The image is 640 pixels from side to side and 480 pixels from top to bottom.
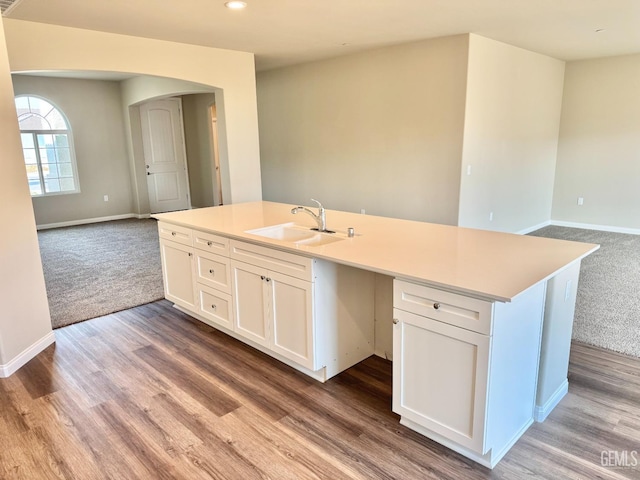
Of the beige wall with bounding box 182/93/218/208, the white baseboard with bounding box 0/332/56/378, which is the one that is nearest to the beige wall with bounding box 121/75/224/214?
the beige wall with bounding box 182/93/218/208

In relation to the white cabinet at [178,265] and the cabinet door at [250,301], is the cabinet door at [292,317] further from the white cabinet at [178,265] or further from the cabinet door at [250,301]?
the white cabinet at [178,265]

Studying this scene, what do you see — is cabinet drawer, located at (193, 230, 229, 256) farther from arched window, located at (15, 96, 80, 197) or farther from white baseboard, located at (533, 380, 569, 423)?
arched window, located at (15, 96, 80, 197)

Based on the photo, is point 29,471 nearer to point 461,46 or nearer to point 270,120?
point 461,46

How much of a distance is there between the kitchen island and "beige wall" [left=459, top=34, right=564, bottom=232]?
103 inches

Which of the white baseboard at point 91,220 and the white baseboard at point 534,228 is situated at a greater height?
the white baseboard at point 91,220

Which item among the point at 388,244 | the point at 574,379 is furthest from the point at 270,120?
the point at 574,379

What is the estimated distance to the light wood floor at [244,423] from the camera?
1.93 meters

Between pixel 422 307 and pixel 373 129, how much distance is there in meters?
4.21

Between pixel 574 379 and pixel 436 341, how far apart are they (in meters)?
1.29

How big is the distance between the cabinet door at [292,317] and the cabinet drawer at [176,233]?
0.99 meters

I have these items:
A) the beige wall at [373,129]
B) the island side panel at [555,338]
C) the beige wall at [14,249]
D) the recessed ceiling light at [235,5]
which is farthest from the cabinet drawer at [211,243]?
the beige wall at [373,129]

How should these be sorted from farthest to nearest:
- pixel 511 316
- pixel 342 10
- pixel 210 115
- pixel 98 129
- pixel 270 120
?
1. pixel 210 115
2. pixel 98 129
3. pixel 270 120
4. pixel 342 10
5. pixel 511 316

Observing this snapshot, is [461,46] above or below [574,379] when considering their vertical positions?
above

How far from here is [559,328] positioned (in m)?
2.24
